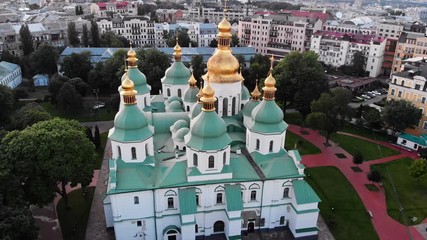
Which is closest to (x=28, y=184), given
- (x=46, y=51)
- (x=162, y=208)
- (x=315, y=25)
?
(x=162, y=208)

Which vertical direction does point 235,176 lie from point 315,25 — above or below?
below

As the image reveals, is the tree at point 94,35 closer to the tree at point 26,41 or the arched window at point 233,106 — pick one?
the tree at point 26,41

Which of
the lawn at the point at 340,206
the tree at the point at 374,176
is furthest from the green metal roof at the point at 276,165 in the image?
the tree at the point at 374,176

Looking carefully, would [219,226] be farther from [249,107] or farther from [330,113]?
[330,113]

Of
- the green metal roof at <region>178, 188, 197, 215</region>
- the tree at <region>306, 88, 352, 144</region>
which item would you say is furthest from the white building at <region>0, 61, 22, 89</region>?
the tree at <region>306, 88, 352, 144</region>

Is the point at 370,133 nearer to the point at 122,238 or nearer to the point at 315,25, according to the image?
the point at 122,238

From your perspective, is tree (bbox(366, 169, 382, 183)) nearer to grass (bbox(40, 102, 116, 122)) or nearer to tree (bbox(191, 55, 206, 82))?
grass (bbox(40, 102, 116, 122))
